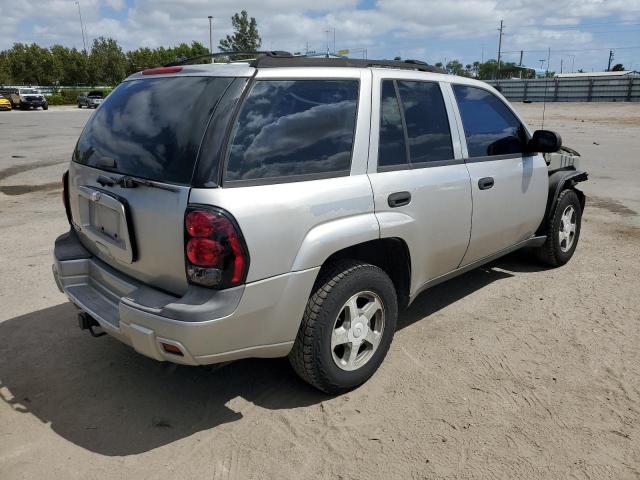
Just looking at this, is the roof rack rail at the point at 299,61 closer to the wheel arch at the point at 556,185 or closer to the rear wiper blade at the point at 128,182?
the rear wiper blade at the point at 128,182

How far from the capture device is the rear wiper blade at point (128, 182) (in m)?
2.64

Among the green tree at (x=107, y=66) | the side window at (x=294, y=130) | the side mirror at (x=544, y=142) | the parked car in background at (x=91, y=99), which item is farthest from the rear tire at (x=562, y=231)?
the green tree at (x=107, y=66)

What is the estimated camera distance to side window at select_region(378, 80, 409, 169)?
10.7 feet

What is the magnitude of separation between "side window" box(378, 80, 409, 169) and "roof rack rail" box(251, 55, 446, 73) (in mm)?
181

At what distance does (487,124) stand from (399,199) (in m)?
1.41

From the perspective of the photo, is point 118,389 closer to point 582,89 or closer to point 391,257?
point 391,257

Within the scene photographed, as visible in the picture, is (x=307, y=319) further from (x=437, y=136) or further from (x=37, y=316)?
(x=37, y=316)

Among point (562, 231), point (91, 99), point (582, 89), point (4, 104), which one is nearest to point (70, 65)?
point (91, 99)

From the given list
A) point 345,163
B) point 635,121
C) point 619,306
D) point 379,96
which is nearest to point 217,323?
point 345,163

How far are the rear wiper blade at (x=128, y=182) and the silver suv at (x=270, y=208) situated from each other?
2cm

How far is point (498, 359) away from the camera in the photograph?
11.8 feet

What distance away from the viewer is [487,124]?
13.7ft

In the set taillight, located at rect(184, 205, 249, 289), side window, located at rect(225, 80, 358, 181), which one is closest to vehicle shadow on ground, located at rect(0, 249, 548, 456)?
taillight, located at rect(184, 205, 249, 289)

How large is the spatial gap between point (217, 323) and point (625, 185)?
925 centimetres
